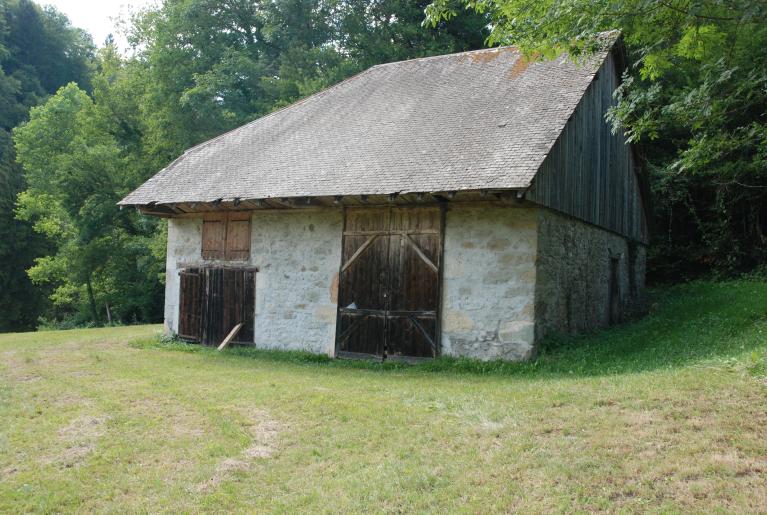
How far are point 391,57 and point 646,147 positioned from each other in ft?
33.7

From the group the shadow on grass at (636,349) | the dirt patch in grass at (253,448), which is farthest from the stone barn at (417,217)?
the dirt patch in grass at (253,448)

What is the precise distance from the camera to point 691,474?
457 centimetres

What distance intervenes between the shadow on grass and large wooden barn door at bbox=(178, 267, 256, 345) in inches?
15.0

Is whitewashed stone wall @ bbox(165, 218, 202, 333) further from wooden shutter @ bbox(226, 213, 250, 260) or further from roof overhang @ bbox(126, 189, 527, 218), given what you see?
wooden shutter @ bbox(226, 213, 250, 260)

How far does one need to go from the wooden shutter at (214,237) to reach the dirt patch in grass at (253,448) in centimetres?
690

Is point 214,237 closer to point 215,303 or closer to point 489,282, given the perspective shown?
point 215,303

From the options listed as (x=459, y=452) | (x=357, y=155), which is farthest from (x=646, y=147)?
(x=459, y=452)

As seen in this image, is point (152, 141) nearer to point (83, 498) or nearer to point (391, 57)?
point (391, 57)

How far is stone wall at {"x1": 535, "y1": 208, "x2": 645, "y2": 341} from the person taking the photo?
34.3ft

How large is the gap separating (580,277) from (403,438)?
7.57 metres

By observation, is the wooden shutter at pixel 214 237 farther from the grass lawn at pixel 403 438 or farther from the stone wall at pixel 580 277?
the stone wall at pixel 580 277

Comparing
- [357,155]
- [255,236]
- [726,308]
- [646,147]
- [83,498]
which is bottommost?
[83,498]

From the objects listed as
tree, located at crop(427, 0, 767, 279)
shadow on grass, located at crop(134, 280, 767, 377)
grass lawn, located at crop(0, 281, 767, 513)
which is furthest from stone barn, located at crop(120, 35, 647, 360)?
grass lawn, located at crop(0, 281, 767, 513)

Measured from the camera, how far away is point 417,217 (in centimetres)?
1094
